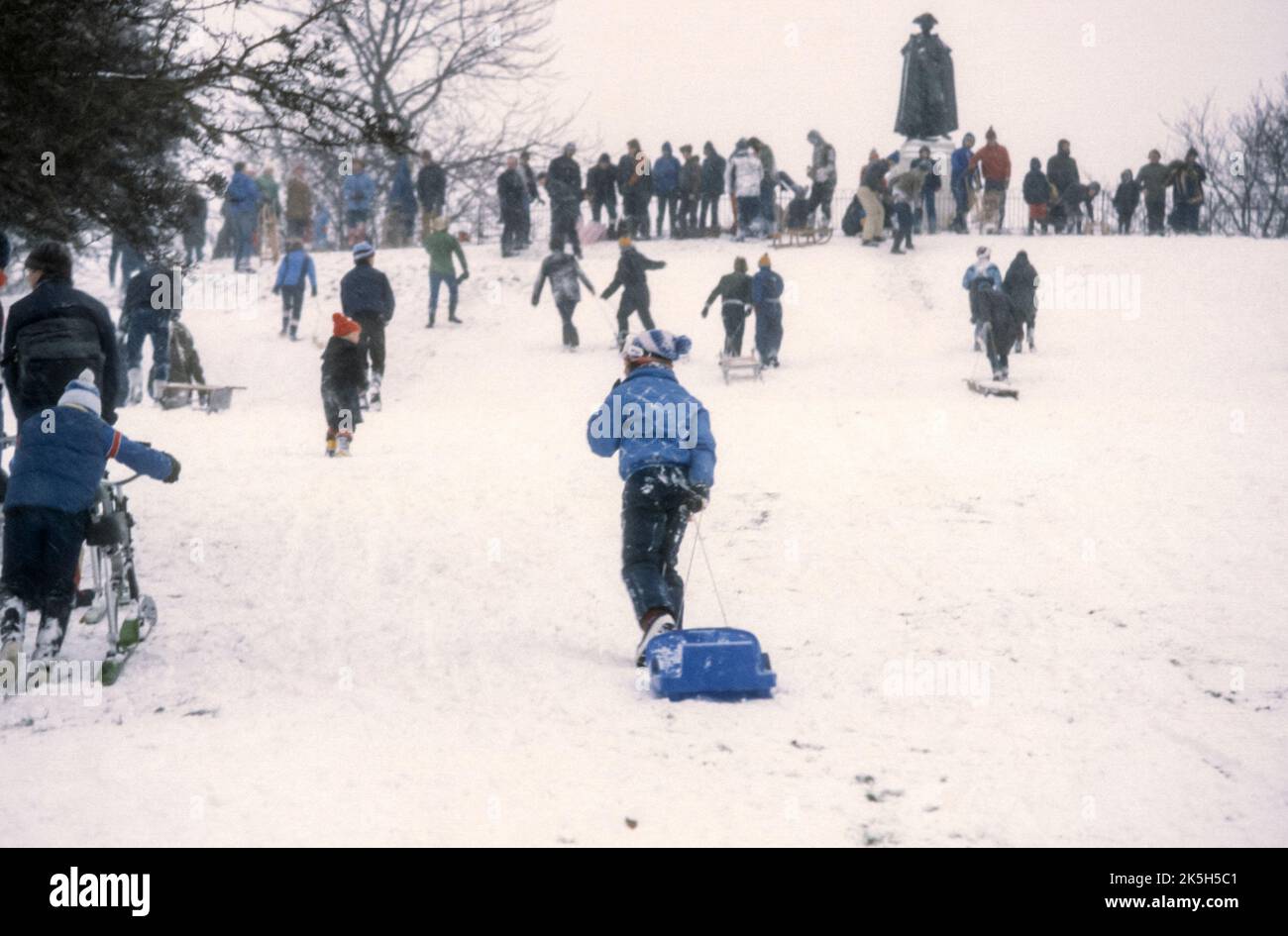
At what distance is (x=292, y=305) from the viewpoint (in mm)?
21781

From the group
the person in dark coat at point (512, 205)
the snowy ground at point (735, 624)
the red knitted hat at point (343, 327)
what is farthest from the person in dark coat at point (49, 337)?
the person in dark coat at point (512, 205)

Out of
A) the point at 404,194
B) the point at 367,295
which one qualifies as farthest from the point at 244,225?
the point at 367,295

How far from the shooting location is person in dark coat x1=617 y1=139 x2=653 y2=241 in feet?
87.6

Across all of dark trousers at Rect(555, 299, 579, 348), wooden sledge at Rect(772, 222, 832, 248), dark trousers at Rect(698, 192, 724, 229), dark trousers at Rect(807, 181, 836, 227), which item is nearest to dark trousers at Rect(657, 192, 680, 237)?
dark trousers at Rect(698, 192, 724, 229)

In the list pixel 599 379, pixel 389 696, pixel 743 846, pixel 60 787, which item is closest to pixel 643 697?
pixel 389 696

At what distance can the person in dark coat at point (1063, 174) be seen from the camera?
28.3 m

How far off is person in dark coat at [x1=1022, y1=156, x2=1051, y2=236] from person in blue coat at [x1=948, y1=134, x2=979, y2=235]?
3.57ft

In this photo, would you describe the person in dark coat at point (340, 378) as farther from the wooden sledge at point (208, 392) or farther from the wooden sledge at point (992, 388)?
the wooden sledge at point (992, 388)

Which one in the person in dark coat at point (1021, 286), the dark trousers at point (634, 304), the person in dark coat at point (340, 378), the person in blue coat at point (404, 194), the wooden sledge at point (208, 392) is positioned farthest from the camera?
the person in blue coat at point (404, 194)

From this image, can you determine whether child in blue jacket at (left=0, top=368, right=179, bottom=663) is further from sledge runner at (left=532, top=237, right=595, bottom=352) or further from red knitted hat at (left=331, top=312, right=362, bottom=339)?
sledge runner at (left=532, top=237, right=595, bottom=352)

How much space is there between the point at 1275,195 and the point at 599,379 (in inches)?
1374

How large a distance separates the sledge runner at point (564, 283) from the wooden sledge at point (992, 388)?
18.4 feet

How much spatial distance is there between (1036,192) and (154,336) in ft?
57.1

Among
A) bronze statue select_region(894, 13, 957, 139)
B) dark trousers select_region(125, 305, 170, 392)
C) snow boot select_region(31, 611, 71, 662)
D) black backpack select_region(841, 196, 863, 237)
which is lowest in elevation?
snow boot select_region(31, 611, 71, 662)
